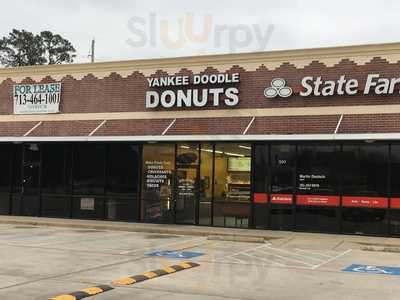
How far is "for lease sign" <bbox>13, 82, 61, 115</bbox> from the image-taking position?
960 inches

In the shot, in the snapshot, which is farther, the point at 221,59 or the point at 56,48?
the point at 56,48

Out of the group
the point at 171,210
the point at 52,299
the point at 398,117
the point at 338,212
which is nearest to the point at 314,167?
the point at 338,212

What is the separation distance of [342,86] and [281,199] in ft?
13.4

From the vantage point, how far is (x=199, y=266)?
1305cm

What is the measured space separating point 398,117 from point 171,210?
8.33 meters

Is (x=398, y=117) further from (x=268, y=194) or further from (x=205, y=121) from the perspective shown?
(x=205, y=121)

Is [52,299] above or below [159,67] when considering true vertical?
below

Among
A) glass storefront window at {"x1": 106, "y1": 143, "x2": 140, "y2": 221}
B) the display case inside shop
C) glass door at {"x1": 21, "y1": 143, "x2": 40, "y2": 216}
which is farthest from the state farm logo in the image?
glass door at {"x1": 21, "y1": 143, "x2": 40, "y2": 216}

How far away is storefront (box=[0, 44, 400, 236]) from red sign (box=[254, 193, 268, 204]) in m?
0.07

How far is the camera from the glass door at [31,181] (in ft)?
80.4

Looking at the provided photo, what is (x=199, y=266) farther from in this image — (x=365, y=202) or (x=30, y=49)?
(x=30, y=49)

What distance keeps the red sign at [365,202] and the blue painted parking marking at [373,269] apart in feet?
19.3

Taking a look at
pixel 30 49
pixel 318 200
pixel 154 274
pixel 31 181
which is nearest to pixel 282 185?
pixel 318 200

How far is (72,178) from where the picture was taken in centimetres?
2389
